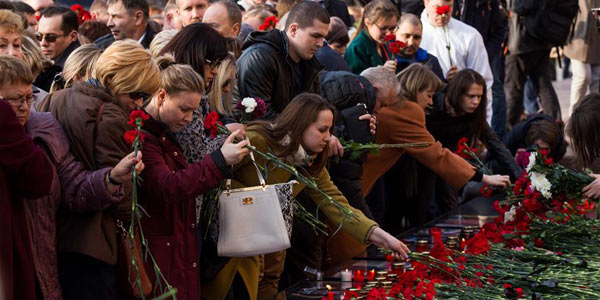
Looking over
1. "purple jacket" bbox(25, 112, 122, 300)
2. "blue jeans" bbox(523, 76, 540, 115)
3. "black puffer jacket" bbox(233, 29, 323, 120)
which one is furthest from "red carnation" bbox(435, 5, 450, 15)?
"purple jacket" bbox(25, 112, 122, 300)

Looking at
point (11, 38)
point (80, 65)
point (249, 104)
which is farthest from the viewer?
point (249, 104)

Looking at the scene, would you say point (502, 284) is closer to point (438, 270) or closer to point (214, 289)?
point (438, 270)

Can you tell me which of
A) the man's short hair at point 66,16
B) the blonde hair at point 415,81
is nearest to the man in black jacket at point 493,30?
the blonde hair at point 415,81

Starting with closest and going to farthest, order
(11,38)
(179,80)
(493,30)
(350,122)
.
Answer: (179,80) < (11,38) < (350,122) < (493,30)

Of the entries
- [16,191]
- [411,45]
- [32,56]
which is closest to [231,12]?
[32,56]

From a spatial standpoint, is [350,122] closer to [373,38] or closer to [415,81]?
[415,81]

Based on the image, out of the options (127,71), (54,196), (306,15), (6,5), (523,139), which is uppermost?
(6,5)

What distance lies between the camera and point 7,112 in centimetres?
398

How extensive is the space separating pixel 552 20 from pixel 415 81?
403 centimetres

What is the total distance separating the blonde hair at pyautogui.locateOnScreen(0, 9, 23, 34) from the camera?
5527 millimetres

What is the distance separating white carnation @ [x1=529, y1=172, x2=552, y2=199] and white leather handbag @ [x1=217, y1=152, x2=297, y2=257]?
2228mm

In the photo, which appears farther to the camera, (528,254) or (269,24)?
(269,24)

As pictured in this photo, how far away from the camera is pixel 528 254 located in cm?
589

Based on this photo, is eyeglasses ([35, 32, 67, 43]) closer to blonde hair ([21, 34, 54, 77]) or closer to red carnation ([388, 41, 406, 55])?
blonde hair ([21, 34, 54, 77])
